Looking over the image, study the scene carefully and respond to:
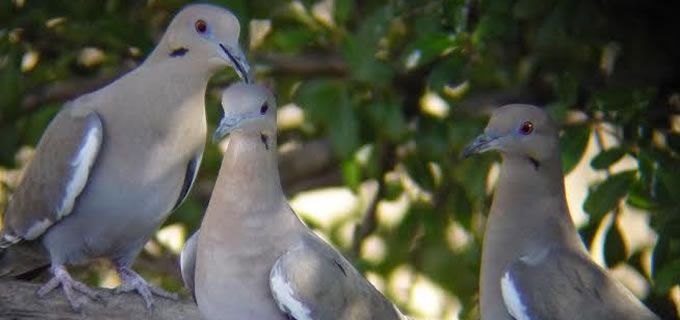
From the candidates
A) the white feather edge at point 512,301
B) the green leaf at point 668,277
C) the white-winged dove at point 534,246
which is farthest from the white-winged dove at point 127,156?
the green leaf at point 668,277

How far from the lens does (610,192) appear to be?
4.12 meters

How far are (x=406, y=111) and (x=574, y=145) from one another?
0.93 metres

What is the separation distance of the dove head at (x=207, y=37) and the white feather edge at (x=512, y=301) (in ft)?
3.33

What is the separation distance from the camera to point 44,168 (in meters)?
3.85

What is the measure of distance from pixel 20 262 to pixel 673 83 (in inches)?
117

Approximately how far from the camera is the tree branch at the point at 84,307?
349 cm

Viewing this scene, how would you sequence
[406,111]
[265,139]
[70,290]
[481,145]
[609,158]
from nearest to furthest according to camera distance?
[265,139] → [481,145] → [70,290] → [609,158] → [406,111]

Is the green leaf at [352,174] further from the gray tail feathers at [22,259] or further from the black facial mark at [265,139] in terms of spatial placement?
the black facial mark at [265,139]

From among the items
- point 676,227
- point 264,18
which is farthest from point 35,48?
point 676,227

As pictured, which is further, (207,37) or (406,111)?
(406,111)

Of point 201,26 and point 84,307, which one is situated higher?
point 201,26

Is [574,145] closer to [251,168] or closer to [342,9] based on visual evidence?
[342,9]

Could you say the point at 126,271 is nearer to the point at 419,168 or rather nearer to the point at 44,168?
the point at 44,168

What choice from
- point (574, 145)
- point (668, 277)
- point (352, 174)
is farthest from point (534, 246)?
point (352, 174)
